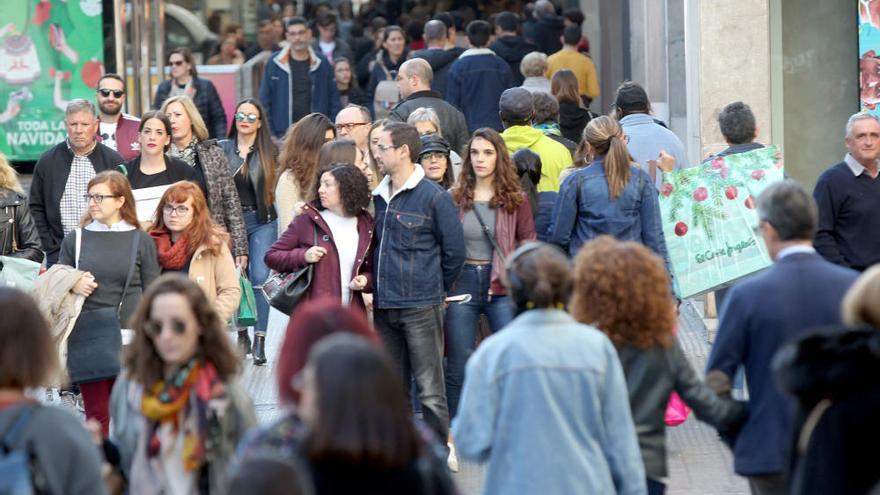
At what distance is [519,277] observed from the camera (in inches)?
213

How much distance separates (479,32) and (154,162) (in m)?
4.86

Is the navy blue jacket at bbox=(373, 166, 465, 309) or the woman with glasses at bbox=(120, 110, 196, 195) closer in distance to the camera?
the navy blue jacket at bbox=(373, 166, 465, 309)

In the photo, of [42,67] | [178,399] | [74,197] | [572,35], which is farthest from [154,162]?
[42,67]

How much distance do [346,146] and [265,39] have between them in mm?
13206

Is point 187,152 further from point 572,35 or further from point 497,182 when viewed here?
point 572,35

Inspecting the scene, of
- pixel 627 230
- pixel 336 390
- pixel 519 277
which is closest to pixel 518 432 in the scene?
pixel 519 277

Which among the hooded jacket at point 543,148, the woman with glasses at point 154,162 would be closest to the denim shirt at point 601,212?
the hooded jacket at point 543,148

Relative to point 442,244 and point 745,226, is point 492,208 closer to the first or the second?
point 442,244

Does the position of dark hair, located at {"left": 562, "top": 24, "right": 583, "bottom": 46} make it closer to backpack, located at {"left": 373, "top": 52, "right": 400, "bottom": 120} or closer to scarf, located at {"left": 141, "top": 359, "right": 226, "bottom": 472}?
backpack, located at {"left": 373, "top": 52, "right": 400, "bottom": 120}

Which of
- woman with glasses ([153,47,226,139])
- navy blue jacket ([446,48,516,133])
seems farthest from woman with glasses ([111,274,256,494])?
woman with glasses ([153,47,226,139])

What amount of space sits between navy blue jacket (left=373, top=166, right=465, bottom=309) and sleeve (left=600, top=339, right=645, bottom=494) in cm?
292

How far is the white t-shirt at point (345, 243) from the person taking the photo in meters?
8.25

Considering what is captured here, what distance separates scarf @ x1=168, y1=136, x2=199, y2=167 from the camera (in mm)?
10453

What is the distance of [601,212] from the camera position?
8.66 m
